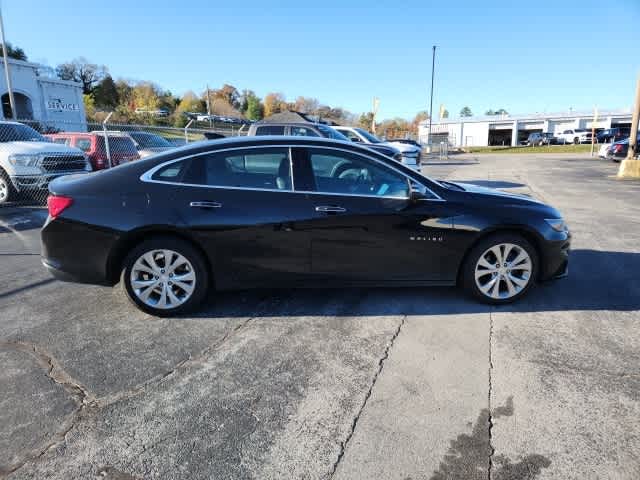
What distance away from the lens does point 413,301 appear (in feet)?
14.4

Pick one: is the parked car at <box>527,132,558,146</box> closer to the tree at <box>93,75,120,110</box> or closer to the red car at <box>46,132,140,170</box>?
the red car at <box>46,132,140,170</box>

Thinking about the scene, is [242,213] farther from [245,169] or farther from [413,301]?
[413,301]

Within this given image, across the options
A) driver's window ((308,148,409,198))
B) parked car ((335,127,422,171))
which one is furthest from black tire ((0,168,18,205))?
parked car ((335,127,422,171))

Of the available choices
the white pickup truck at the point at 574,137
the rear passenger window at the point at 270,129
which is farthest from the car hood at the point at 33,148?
the white pickup truck at the point at 574,137

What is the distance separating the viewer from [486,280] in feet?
13.9

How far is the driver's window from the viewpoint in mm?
4027

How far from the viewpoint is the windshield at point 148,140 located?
44.3 ft

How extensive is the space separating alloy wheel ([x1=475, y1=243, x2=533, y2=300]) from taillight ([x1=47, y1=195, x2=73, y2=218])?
3819 mm

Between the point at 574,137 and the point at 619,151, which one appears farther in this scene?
the point at 574,137

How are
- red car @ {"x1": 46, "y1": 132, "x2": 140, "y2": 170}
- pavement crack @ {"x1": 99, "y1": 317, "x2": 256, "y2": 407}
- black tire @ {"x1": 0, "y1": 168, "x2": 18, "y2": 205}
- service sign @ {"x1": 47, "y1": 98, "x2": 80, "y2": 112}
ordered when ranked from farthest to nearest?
service sign @ {"x1": 47, "y1": 98, "x2": 80, "y2": 112} < red car @ {"x1": 46, "y1": 132, "x2": 140, "y2": 170} < black tire @ {"x1": 0, "y1": 168, "x2": 18, "y2": 205} < pavement crack @ {"x1": 99, "y1": 317, "x2": 256, "y2": 407}

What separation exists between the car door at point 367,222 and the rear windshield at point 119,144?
10.1 m

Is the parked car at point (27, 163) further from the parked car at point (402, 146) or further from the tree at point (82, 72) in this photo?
the tree at point (82, 72)

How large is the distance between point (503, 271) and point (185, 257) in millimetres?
3016

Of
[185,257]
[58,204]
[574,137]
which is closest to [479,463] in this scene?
[185,257]
